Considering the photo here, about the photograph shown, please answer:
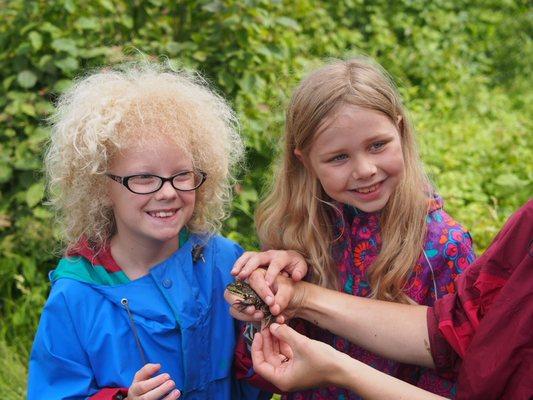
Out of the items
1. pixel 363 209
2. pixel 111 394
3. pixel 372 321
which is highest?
pixel 363 209

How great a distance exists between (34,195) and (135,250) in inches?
68.7

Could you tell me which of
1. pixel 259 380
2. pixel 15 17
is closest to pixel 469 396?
pixel 259 380

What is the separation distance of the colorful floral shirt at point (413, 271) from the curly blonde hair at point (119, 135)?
46 cm

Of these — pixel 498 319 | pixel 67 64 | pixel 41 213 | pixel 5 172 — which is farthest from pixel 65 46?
pixel 498 319

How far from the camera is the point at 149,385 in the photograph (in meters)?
1.87

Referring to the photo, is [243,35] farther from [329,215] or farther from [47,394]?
[47,394]

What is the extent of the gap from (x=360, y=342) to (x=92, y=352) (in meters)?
0.79

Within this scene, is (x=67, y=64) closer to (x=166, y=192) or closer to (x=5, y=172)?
(x=5, y=172)

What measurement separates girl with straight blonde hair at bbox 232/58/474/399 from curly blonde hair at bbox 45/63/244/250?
0.26m

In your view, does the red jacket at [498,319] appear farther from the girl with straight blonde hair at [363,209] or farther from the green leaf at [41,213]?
the green leaf at [41,213]

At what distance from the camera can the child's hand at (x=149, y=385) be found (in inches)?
73.9

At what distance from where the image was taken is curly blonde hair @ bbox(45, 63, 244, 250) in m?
2.10

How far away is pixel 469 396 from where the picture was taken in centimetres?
181

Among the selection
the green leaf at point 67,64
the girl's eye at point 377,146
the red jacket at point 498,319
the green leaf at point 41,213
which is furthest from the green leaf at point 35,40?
the red jacket at point 498,319
